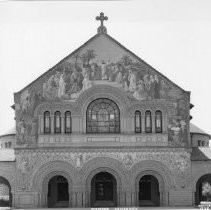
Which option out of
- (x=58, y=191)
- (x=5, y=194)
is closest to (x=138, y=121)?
(x=58, y=191)

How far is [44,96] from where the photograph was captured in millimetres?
34656

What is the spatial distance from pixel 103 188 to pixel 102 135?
382cm

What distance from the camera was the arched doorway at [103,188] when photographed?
35.4 meters

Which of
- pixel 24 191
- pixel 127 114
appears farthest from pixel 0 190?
pixel 127 114

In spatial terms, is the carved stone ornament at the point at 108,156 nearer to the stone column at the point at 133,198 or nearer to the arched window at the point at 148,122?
the arched window at the point at 148,122

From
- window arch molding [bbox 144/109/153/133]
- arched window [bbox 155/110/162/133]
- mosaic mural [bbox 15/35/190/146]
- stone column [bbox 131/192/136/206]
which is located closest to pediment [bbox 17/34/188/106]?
mosaic mural [bbox 15/35/190/146]

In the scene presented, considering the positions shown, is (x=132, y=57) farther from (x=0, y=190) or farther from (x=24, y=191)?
(x=0, y=190)

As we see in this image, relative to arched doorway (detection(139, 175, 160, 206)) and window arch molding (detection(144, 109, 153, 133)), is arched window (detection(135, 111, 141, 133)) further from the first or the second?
arched doorway (detection(139, 175, 160, 206))

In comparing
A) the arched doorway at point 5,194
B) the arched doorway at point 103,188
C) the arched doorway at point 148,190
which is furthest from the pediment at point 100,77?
the arched doorway at point 5,194

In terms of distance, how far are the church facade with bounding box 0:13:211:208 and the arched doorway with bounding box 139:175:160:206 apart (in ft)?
0.22

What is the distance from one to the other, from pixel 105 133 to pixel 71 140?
2.17 m

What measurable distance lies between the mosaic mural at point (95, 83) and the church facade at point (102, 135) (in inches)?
2.5

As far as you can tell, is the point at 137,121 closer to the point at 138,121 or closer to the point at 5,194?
the point at 138,121

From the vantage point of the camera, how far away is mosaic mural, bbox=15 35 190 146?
34406 millimetres
